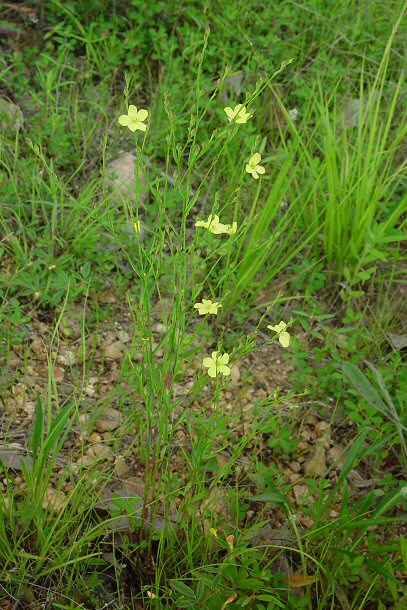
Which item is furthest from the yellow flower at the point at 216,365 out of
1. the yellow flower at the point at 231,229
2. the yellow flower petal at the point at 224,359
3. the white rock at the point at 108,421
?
the white rock at the point at 108,421

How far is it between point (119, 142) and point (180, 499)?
63.5 inches

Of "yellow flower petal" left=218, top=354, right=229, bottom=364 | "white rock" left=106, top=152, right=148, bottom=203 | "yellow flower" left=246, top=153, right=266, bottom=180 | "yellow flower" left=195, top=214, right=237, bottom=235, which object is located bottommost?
"white rock" left=106, top=152, right=148, bottom=203

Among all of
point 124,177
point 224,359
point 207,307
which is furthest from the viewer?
point 124,177

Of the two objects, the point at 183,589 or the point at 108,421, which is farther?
the point at 108,421

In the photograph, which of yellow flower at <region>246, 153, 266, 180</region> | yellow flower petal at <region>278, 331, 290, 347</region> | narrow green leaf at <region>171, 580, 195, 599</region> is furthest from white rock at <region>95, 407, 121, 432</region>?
yellow flower at <region>246, 153, 266, 180</region>

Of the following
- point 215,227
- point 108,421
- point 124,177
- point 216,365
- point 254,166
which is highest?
point 254,166

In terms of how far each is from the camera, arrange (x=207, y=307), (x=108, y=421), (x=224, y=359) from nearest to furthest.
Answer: (x=224, y=359) < (x=207, y=307) < (x=108, y=421)

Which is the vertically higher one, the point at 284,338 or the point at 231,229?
the point at 231,229

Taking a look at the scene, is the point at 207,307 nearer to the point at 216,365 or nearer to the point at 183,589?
the point at 216,365

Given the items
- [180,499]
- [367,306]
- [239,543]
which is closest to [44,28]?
[367,306]

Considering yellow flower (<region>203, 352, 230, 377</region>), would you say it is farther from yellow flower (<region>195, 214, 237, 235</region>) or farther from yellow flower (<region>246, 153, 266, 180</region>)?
A: yellow flower (<region>246, 153, 266, 180</region>)

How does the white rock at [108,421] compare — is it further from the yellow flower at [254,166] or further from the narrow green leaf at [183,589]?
the yellow flower at [254,166]

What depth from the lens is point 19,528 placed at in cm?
172

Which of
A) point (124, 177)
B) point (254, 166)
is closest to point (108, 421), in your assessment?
point (254, 166)
